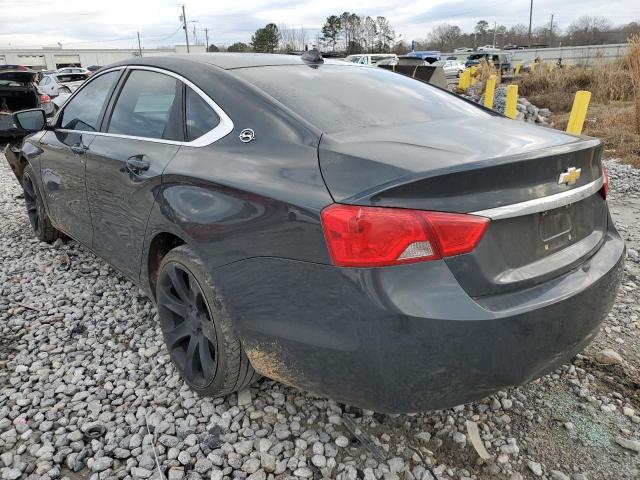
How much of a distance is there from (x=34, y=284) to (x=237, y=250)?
Result: 8.81 feet

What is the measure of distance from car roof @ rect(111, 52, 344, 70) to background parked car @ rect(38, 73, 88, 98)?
17.1 metres

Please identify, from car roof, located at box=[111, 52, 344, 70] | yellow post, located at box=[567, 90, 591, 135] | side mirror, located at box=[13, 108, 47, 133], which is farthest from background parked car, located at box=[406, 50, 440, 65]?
car roof, located at box=[111, 52, 344, 70]

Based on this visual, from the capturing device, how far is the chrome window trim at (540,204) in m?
1.68

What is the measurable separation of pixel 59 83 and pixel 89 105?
62.8 feet

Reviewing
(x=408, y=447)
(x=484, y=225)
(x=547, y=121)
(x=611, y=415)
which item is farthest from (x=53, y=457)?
(x=547, y=121)

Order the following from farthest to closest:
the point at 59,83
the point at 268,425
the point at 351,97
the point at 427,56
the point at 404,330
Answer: the point at 427,56
the point at 59,83
the point at 351,97
the point at 268,425
the point at 404,330

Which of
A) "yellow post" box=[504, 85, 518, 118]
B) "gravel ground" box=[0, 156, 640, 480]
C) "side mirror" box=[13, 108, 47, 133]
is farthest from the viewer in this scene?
"yellow post" box=[504, 85, 518, 118]

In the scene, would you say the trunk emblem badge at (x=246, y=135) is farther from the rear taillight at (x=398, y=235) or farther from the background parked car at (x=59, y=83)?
the background parked car at (x=59, y=83)

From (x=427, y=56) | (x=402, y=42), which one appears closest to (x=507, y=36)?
(x=402, y=42)

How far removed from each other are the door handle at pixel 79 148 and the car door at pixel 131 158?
0.11m

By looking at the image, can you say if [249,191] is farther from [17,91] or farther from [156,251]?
[17,91]

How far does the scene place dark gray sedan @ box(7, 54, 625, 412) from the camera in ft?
5.29

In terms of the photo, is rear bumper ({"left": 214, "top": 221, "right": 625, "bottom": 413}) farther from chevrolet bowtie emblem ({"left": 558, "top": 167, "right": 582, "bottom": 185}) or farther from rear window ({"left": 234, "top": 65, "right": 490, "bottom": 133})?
rear window ({"left": 234, "top": 65, "right": 490, "bottom": 133})

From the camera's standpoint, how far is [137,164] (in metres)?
2.58
